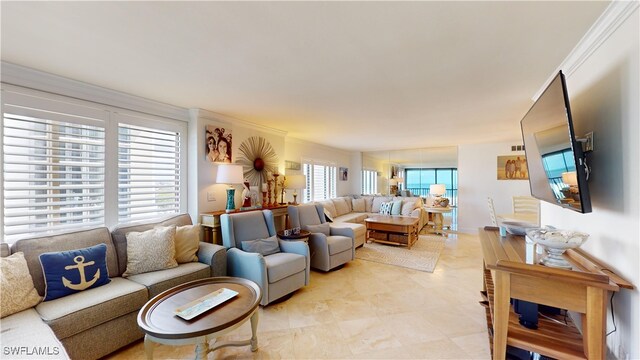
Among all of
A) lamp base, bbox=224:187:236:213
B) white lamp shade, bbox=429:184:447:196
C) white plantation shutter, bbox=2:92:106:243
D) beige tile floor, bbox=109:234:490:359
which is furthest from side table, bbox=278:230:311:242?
white lamp shade, bbox=429:184:447:196

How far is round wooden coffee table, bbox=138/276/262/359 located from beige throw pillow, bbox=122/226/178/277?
611 millimetres

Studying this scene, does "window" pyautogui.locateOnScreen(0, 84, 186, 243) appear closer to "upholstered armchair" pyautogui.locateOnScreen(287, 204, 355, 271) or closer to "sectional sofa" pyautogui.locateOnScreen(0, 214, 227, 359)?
"sectional sofa" pyautogui.locateOnScreen(0, 214, 227, 359)

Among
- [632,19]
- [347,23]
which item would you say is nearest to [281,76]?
[347,23]

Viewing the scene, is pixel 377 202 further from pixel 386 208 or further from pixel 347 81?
pixel 347 81

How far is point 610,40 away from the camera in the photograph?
1.45 metres

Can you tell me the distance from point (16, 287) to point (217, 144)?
233 centimetres

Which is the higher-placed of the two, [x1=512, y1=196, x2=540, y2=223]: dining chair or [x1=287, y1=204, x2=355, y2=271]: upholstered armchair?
[x1=512, y1=196, x2=540, y2=223]: dining chair

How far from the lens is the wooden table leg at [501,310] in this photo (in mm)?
1347

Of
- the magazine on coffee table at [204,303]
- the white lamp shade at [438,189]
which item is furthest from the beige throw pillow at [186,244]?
the white lamp shade at [438,189]

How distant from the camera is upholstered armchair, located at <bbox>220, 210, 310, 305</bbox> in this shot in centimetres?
259

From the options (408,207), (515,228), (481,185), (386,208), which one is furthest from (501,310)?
(481,185)

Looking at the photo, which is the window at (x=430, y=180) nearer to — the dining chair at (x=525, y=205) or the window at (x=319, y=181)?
the dining chair at (x=525, y=205)

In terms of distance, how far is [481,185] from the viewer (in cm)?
602

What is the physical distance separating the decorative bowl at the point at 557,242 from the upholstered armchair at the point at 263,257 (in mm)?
2171
